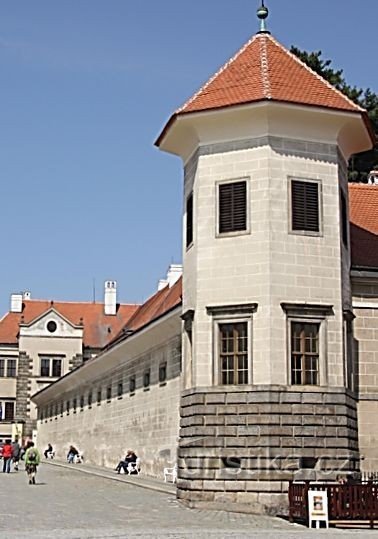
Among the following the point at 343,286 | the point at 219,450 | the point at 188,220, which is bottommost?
the point at 219,450

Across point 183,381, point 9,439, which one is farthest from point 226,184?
point 9,439

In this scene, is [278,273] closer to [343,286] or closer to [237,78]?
[343,286]

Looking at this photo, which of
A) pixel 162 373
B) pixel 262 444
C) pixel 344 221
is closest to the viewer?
pixel 262 444

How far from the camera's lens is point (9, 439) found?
70.1 metres

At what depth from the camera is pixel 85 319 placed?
74188mm

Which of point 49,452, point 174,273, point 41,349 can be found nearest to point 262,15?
point 174,273

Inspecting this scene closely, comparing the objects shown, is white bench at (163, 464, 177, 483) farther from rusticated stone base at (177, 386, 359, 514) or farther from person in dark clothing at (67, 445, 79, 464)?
person in dark clothing at (67, 445, 79, 464)

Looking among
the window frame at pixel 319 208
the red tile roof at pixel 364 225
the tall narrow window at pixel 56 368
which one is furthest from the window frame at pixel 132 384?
the tall narrow window at pixel 56 368

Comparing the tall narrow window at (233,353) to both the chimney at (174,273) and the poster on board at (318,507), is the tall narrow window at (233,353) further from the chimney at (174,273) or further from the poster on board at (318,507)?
the chimney at (174,273)

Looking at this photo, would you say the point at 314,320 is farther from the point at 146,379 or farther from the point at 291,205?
the point at 146,379

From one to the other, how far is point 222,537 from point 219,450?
564 centimetres

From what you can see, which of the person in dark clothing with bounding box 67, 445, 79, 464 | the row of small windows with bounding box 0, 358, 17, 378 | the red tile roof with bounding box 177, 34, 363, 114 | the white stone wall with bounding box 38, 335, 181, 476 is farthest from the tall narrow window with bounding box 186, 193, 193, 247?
the row of small windows with bounding box 0, 358, 17, 378

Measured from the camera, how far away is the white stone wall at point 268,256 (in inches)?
826

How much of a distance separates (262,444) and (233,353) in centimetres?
220
